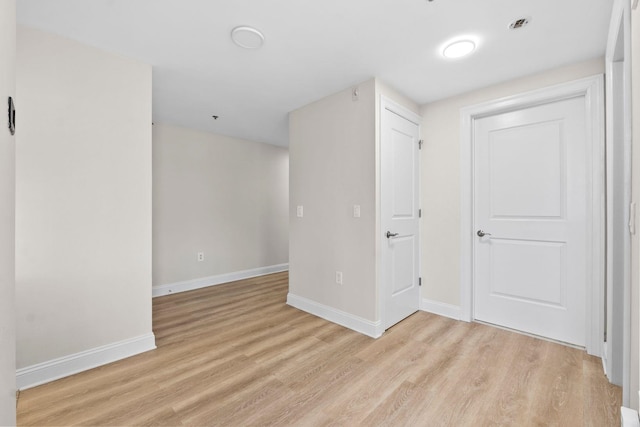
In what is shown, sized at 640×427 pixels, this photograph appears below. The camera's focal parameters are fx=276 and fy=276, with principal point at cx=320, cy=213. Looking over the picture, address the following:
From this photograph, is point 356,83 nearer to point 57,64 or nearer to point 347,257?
point 347,257

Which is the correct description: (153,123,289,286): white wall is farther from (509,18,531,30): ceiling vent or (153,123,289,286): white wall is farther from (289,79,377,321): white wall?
(509,18,531,30): ceiling vent

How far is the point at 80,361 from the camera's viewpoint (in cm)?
190

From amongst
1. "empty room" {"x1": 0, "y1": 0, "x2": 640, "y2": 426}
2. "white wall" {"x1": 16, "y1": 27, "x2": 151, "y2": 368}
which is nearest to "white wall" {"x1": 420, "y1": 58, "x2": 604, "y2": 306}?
"empty room" {"x1": 0, "y1": 0, "x2": 640, "y2": 426}

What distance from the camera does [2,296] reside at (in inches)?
31.1

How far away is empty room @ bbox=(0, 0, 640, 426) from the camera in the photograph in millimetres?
1575

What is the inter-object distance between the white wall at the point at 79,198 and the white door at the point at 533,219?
120 inches

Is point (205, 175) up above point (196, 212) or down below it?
above

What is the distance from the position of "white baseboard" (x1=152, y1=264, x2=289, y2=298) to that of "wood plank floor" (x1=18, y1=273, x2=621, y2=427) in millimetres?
1338

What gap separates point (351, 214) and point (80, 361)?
2.33 metres

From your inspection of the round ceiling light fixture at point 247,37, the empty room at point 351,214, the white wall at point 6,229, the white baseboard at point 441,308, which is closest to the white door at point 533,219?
the empty room at point 351,214

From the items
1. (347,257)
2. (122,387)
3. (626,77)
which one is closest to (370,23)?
(626,77)

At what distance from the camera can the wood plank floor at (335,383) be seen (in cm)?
149

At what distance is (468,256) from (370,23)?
2221mm

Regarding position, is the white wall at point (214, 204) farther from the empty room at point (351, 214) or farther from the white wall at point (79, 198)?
the white wall at point (79, 198)
